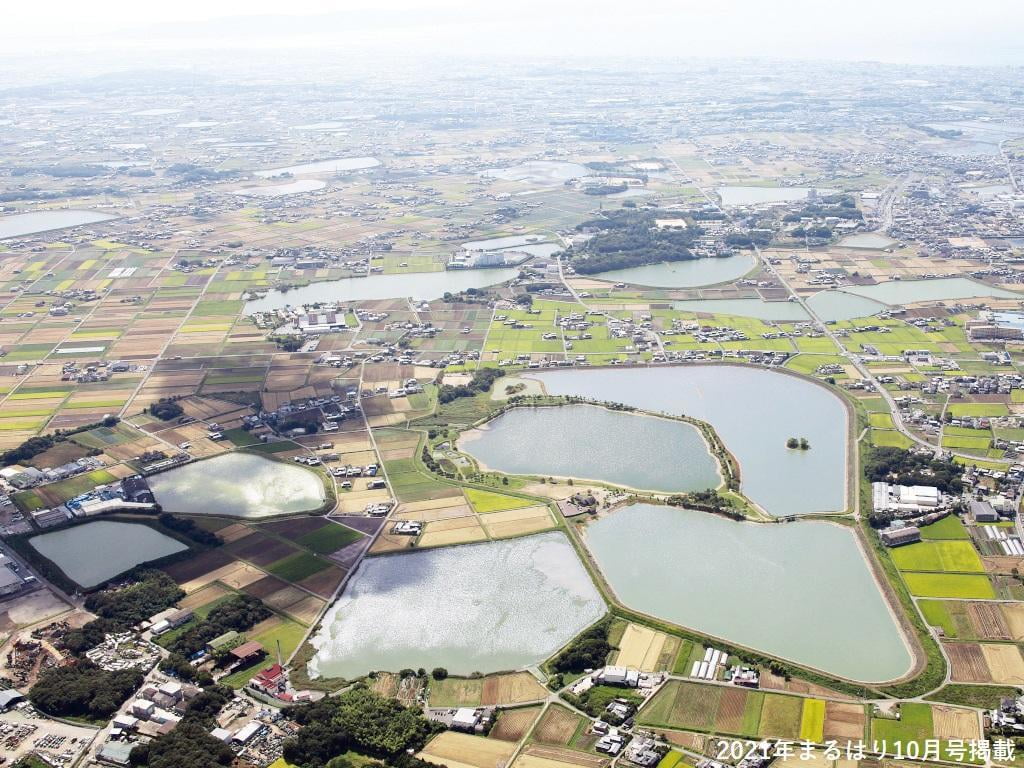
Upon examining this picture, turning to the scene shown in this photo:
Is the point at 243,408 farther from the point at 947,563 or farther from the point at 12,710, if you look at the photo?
the point at 947,563

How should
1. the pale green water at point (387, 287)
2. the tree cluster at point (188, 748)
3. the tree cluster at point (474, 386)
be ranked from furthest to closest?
the pale green water at point (387, 287), the tree cluster at point (474, 386), the tree cluster at point (188, 748)

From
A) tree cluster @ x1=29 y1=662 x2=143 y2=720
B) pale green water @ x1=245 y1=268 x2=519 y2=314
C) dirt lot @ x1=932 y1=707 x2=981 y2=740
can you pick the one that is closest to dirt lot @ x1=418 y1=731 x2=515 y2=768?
tree cluster @ x1=29 y1=662 x2=143 y2=720

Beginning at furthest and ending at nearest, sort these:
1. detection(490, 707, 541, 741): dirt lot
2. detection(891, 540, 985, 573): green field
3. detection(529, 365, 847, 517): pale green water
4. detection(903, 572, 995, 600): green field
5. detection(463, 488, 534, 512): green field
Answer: detection(529, 365, 847, 517): pale green water < detection(463, 488, 534, 512): green field < detection(891, 540, 985, 573): green field < detection(903, 572, 995, 600): green field < detection(490, 707, 541, 741): dirt lot

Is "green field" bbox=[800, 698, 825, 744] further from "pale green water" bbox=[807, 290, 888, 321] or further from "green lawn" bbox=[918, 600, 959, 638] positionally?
"pale green water" bbox=[807, 290, 888, 321]

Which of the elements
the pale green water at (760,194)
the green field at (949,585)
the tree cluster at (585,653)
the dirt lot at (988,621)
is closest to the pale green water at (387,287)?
the pale green water at (760,194)


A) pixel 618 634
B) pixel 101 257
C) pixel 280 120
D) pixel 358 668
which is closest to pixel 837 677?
pixel 618 634

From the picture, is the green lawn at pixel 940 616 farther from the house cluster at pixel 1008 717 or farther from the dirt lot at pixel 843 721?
the dirt lot at pixel 843 721
